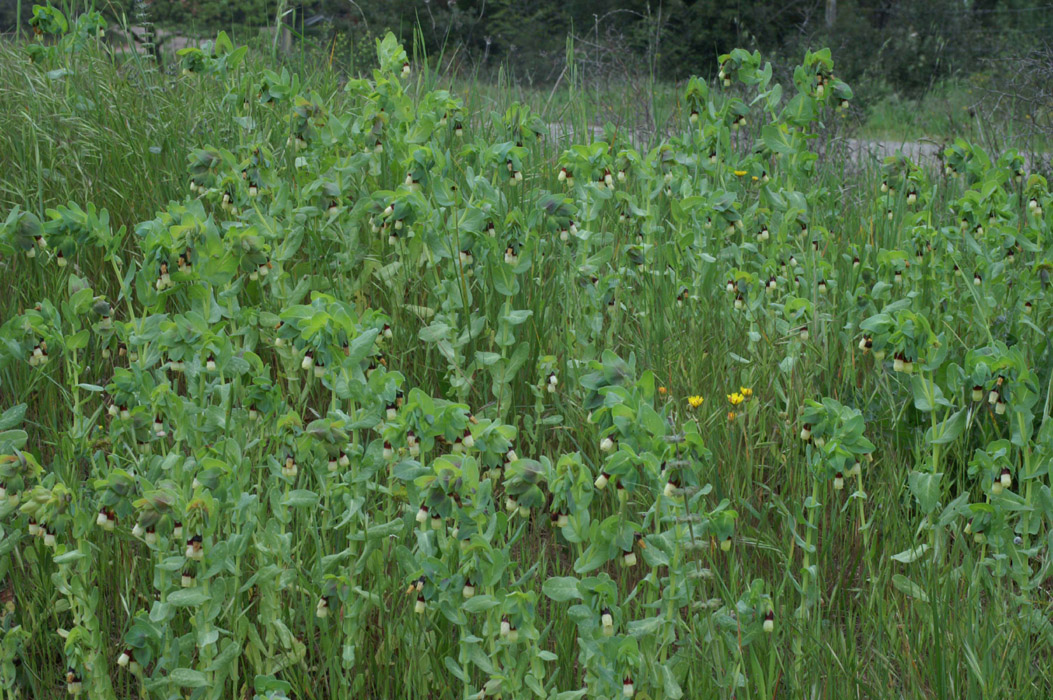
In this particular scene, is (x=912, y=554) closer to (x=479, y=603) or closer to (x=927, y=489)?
(x=927, y=489)

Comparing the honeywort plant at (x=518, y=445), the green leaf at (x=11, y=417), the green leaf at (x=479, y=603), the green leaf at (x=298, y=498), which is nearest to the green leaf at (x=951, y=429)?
the honeywort plant at (x=518, y=445)

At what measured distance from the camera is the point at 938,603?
2.04 meters

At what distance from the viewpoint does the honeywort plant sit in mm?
1813

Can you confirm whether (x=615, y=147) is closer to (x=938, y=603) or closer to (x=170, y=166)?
(x=170, y=166)

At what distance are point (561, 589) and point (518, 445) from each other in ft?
3.44

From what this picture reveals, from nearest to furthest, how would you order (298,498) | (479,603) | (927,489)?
(479,603)
(298,498)
(927,489)

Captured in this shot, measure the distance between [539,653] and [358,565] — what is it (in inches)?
17.3

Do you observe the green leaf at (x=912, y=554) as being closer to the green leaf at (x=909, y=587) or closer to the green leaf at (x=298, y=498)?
the green leaf at (x=909, y=587)

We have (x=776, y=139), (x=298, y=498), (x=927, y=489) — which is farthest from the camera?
(x=776, y=139)

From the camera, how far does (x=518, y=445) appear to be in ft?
9.01

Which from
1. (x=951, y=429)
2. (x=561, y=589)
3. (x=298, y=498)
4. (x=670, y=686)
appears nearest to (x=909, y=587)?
(x=951, y=429)

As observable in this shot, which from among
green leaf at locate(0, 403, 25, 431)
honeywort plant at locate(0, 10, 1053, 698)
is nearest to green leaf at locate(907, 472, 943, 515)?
honeywort plant at locate(0, 10, 1053, 698)

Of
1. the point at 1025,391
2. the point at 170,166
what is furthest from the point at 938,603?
the point at 170,166

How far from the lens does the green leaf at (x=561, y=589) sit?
1.70 meters
